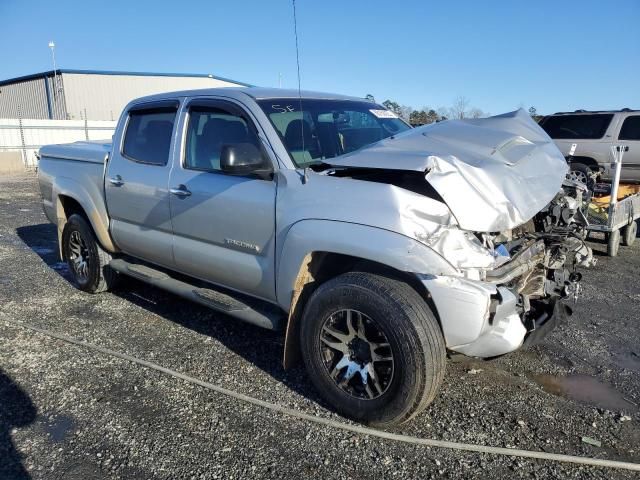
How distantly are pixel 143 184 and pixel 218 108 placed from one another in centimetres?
101

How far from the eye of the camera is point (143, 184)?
4336mm

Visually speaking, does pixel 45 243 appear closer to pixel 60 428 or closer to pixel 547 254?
pixel 60 428

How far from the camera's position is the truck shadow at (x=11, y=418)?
2716 millimetres

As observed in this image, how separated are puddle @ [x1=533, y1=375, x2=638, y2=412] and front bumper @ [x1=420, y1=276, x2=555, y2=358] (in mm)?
866

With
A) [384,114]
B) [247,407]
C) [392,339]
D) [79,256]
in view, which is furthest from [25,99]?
[392,339]

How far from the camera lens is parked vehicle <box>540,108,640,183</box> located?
10961mm

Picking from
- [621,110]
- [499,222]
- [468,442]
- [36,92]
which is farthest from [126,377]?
[36,92]

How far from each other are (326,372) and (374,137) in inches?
76.7

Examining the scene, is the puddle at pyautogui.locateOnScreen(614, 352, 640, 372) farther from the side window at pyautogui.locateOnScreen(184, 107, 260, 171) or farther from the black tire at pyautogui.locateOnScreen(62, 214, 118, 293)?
the black tire at pyautogui.locateOnScreen(62, 214, 118, 293)

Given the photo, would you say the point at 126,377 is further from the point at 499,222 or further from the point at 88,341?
the point at 499,222

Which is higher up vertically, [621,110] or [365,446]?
[621,110]

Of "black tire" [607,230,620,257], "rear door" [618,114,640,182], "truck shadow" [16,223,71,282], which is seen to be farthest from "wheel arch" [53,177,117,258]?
"rear door" [618,114,640,182]

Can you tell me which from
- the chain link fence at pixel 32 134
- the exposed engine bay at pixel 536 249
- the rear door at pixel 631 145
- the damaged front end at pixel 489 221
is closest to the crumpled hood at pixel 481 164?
the damaged front end at pixel 489 221

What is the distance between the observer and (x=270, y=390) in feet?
11.4
